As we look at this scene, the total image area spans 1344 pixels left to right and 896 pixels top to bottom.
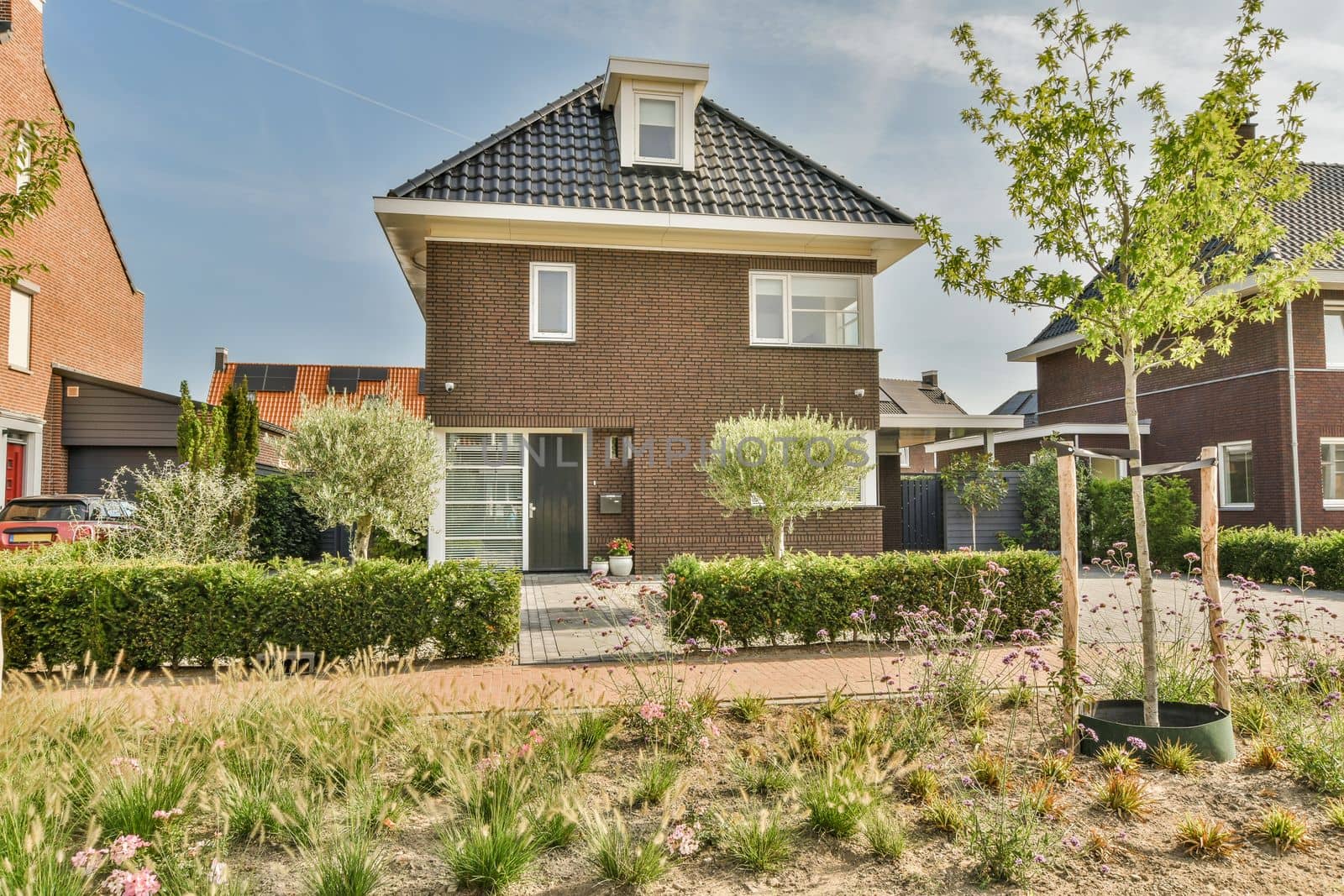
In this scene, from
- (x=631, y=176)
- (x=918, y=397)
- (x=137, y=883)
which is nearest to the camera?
(x=137, y=883)

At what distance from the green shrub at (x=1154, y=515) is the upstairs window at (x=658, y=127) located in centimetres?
1066

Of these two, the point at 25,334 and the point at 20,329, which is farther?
the point at 25,334

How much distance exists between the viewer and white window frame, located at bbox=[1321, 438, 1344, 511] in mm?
17625

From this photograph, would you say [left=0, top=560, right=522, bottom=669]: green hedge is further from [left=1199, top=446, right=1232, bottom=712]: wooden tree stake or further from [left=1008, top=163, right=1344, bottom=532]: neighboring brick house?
[left=1008, top=163, right=1344, bottom=532]: neighboring brick house

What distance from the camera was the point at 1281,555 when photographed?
13.5 meters

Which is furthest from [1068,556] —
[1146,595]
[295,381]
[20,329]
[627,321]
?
[295,381]

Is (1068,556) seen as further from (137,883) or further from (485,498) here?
(485,498)

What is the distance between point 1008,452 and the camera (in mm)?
23609

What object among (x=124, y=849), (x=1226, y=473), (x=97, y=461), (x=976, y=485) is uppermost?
(x=97, y=461)

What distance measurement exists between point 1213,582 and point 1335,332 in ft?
57.7

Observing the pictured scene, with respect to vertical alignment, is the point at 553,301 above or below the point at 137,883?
above

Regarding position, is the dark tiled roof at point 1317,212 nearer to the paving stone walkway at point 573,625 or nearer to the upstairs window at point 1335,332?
the upstairs window at point 1335,332

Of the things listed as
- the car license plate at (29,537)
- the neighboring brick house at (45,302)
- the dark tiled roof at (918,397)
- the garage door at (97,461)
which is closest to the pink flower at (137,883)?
the car license plate at (29,537)

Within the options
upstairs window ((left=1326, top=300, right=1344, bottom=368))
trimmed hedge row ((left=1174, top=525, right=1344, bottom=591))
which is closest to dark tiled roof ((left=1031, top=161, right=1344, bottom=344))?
upstairs window ((left=1326, top=300, right=1344, bottom=368))
